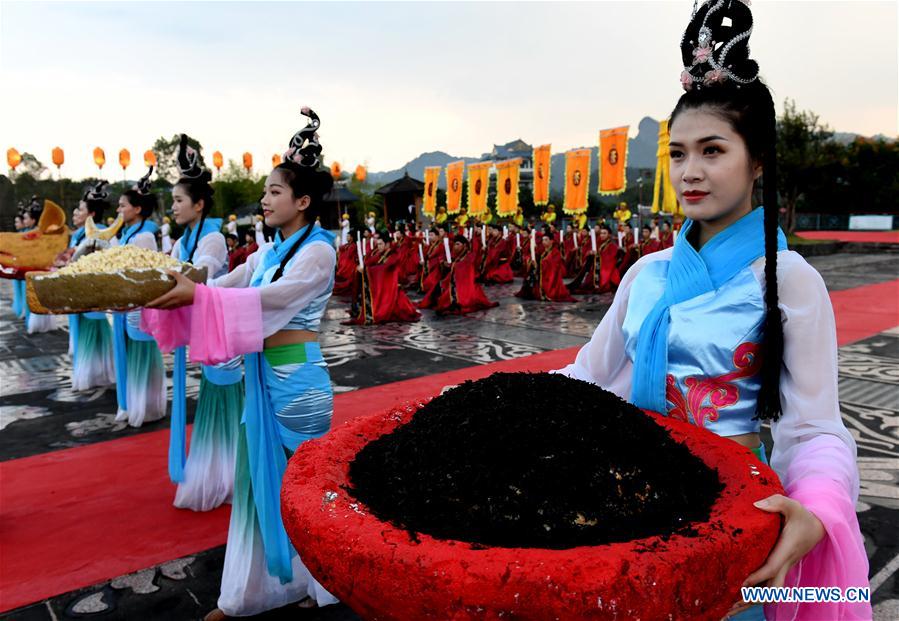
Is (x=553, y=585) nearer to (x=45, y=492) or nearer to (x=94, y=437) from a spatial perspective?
(x=45, y=492)

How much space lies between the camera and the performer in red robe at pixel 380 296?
28.2 ft

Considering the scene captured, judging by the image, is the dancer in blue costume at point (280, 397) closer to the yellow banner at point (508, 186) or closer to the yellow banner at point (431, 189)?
the yellow banner at point (508, 186)

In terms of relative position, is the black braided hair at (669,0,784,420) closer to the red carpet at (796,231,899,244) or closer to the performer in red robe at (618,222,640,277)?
the performer in red robe at (618,222,640,277)

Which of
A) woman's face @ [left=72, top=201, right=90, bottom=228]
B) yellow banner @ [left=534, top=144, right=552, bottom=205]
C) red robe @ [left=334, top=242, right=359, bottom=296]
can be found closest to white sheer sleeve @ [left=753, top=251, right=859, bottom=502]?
woman's face @ [left=72, top=201, right=90, bottom=228]

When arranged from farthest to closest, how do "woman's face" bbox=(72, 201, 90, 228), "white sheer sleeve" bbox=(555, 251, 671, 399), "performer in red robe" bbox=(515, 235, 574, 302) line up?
1. "performer in red robe" bbox=(515, 235, 574, 302)
2. "woman's face" bbox=(72, 201, 90, 228)
3. "white sheer sleeve" bbox=(555, 251, 671, 399)

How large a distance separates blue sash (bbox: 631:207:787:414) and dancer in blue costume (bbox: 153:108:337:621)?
1267mm

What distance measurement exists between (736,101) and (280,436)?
175 centimetres

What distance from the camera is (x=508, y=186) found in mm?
18219

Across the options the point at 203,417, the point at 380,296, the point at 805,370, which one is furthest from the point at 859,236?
the point at 805,370

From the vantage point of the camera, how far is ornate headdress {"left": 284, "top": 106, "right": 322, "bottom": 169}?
2.30m

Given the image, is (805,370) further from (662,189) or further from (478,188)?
(478,188)

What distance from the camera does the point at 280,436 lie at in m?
2.22

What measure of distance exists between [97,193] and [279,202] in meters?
3.66

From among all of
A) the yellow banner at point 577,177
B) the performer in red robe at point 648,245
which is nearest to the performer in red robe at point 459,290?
the performer in red robe at point 648,245
